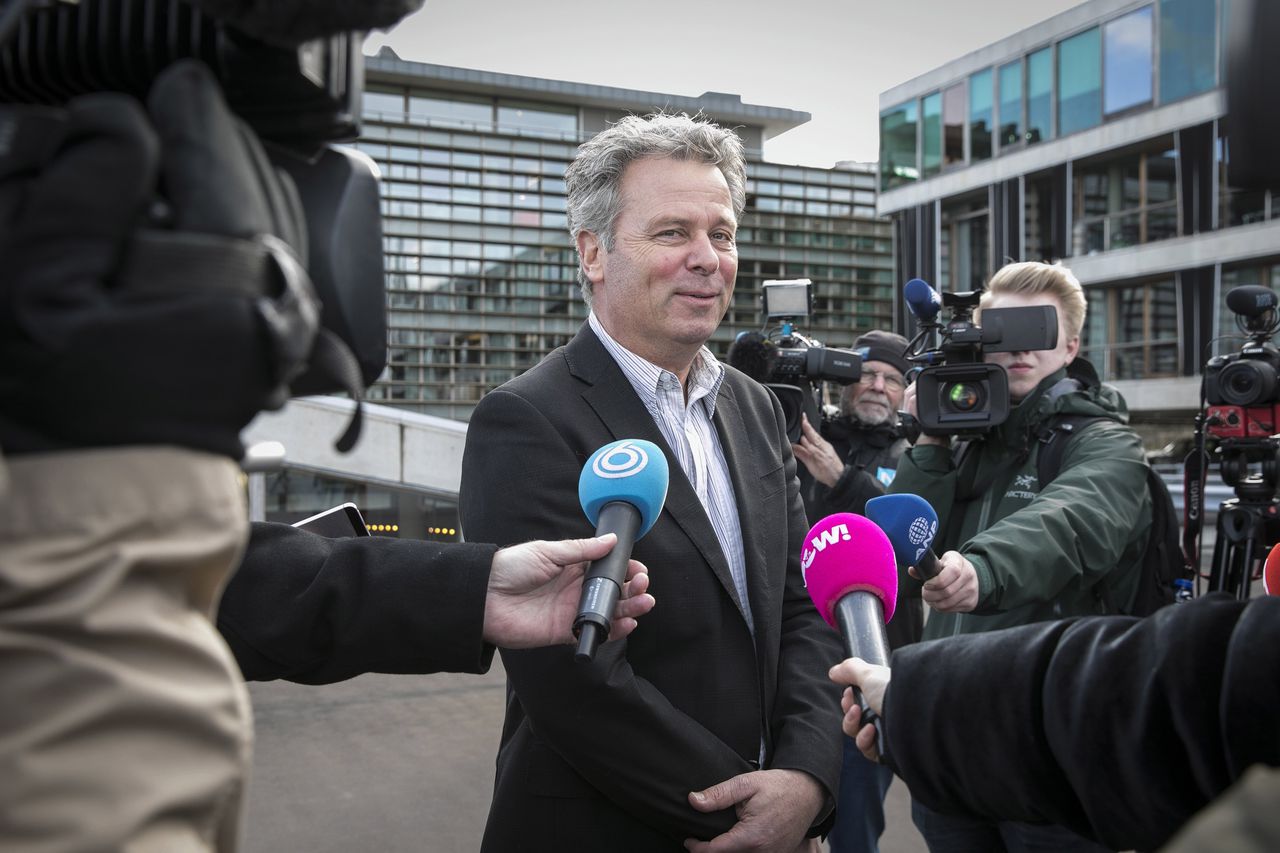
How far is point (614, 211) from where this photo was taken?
2064 millimetres

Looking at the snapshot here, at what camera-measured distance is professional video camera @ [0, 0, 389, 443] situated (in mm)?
788

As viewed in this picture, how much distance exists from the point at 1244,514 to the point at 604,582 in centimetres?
292

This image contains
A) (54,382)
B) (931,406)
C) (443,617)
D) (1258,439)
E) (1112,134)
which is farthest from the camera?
(1112,134)

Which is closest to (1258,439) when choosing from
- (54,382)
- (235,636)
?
(235,636)

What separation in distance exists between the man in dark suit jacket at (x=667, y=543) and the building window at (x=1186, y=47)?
19.5m

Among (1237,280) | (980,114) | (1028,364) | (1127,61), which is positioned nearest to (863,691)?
(1028,364)

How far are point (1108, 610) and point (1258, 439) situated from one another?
1.30m

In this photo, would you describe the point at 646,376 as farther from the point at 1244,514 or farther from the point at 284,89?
the point at 1244,514

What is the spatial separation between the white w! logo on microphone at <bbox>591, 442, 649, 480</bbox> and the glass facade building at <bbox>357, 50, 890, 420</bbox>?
21.1 metres

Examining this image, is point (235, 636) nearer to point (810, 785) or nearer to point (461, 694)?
point (810, 785)

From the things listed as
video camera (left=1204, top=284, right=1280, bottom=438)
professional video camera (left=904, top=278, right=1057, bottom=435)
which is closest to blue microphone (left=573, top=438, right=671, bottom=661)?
professional video camera (left=904, top=278, right=1057, bottom=435)

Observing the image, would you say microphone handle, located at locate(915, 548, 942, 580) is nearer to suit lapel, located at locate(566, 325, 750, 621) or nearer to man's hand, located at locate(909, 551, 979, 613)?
man's hand, located at locate(909, 551, 979, 613)

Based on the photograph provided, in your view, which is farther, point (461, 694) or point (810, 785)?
point (461, 694)

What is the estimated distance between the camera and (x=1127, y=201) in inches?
806
